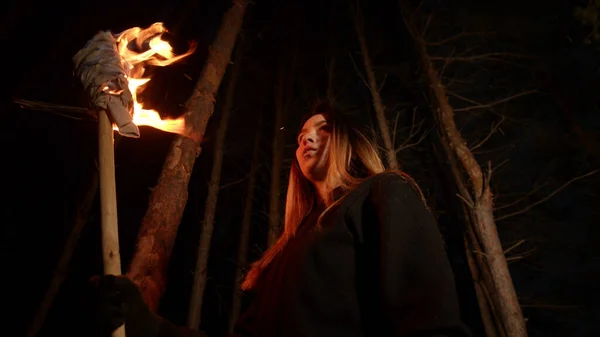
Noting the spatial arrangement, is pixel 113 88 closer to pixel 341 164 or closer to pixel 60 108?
pixel 60 108

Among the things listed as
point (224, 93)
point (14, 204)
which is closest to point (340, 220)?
point (224, 93)

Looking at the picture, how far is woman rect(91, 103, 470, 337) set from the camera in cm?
149

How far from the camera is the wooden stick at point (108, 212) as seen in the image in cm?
178

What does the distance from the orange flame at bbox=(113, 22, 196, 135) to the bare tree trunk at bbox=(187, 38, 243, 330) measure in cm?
585

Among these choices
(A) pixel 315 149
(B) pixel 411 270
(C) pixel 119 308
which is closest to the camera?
(B) pixel 411 270

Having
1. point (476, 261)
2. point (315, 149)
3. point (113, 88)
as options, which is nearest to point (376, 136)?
point (476, 261)

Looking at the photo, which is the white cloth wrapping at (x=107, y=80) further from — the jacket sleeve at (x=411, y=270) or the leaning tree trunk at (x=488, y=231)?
the leaning tree trunk at (x=488, y=231)

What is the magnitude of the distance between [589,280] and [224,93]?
429 inches

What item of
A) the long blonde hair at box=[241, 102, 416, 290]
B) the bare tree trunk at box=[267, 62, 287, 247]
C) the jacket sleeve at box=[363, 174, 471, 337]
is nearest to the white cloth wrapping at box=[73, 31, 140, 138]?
the long blonde hair at box=[241, 102, 416, 290]

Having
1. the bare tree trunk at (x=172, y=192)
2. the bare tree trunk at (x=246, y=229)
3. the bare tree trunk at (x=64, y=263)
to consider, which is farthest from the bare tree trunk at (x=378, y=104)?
the bare tree trunk at (x=64, y=263)

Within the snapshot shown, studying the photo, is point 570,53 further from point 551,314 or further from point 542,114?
point 551,314

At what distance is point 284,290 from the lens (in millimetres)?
1951

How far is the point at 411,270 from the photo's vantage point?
155cm

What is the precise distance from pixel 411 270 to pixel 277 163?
31.7ft
